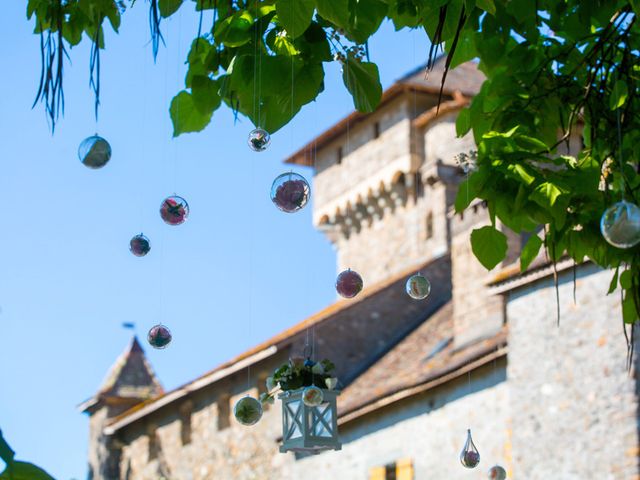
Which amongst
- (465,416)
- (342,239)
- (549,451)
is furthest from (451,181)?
(549,451)

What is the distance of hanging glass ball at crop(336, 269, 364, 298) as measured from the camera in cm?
645

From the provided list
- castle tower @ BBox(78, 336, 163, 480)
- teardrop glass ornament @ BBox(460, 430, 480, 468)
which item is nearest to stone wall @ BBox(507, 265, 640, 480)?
teardrop glass ornament @ BBox(460, 430, 480, 468)

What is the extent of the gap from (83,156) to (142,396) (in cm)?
2334

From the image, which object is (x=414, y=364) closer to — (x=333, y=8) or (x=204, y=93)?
(x=204, y=93)

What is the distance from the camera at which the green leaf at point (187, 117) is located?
6.20 m

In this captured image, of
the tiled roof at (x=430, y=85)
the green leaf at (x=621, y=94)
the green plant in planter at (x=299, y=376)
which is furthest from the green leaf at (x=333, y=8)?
the tiled roof at (x=430, y=85)

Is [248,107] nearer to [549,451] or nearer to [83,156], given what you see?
[83,156]

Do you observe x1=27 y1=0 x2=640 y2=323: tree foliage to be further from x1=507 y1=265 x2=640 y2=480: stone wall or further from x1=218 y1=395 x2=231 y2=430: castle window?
x1=218 y1=395 x2=231 y2=430: castle window

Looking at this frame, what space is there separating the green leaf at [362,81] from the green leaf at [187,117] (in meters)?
1.04

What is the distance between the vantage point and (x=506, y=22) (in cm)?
681

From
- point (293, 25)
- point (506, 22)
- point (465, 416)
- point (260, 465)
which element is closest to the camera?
point (293, 25)

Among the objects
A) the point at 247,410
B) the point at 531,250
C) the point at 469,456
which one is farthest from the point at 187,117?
the point at 469,456

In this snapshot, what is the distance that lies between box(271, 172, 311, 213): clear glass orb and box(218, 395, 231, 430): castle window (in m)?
18.2

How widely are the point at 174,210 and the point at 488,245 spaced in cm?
158
